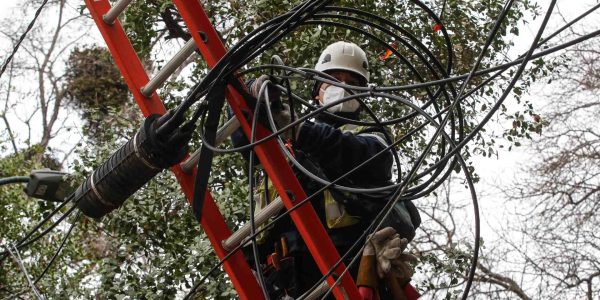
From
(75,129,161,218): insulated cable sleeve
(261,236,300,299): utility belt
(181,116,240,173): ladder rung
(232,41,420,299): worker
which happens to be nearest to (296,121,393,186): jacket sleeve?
(232,41,420,299): worker

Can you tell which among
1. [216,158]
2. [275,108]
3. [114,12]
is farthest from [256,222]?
[216,158]

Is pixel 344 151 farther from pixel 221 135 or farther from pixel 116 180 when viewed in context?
pixel 116 180

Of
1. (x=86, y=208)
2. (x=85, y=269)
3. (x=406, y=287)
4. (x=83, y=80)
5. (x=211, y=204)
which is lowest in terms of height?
(x=406, y=287)

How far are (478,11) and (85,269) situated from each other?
414 cm

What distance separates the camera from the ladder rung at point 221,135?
14.5 feet

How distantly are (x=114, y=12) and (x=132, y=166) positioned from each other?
743 mm

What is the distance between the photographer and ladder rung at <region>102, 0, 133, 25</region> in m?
4.72

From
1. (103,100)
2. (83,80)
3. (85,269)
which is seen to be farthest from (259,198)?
(83,80)

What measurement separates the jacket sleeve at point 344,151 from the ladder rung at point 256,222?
0.92 feet

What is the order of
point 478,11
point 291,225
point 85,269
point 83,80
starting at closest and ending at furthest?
point 291,225 < point 478,11 < point 85,269 < point 83,80

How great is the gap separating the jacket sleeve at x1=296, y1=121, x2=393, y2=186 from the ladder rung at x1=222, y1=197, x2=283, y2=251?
0.92ft

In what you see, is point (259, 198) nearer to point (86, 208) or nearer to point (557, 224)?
point (86, 208)

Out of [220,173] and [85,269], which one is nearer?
[220,173]

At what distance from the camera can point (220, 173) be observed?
7.59 meters
